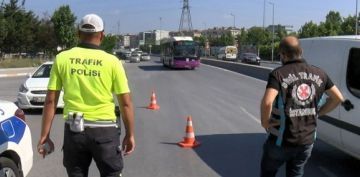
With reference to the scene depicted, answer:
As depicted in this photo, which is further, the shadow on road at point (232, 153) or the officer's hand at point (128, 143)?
the shadow on road at point (232, 153)

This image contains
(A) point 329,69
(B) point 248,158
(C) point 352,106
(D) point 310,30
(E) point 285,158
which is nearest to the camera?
(E) point 285,158

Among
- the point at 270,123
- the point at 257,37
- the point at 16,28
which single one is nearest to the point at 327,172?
the point at 270,123

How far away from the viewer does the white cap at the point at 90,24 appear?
13.7 ft

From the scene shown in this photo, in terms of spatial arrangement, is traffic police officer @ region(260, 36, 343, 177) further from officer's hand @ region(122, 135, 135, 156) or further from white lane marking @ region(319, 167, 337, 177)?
white lane marking @ region(319, 167, 337, 177)

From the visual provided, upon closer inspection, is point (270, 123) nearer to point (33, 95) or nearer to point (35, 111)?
point (33, 95)

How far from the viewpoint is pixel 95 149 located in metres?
4.16

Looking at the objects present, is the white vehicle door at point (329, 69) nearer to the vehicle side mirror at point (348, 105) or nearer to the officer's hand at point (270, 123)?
the vehicle side mirror at point (348, 105)

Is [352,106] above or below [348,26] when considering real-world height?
below

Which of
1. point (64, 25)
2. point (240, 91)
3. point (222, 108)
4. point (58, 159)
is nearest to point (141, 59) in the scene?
point (64, 25)

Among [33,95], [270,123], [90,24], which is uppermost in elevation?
[90,24]

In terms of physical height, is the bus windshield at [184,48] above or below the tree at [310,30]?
below

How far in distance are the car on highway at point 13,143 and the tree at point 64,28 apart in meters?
57.7

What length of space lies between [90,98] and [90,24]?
0.58 metres

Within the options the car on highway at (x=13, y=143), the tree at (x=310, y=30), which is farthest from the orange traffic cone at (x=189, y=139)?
the tree at (x=310, y=30)
